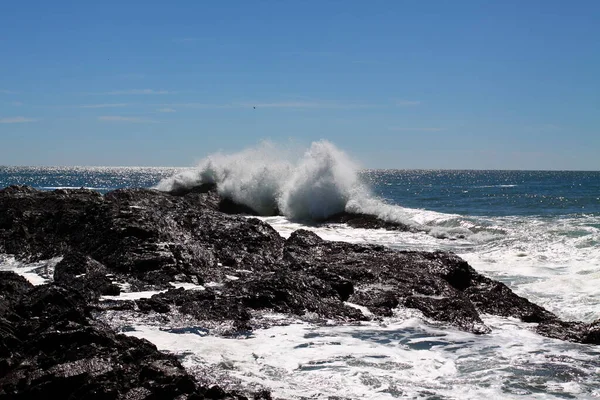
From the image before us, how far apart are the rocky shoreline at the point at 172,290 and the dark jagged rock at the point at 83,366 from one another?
0.5 inches

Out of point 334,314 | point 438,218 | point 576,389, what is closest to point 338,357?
point 334,314

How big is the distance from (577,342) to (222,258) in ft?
22.2

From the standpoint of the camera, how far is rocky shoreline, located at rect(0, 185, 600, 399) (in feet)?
18.0

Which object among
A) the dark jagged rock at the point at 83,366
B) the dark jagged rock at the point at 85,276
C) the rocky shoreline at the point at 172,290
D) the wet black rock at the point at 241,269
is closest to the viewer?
the dark jagged rock at the point at 83,366

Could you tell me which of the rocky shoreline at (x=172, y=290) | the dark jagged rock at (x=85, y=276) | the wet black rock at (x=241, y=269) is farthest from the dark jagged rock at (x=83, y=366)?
the dark jagged rock at (x=85, y=276)

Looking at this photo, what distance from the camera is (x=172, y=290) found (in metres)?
9.49

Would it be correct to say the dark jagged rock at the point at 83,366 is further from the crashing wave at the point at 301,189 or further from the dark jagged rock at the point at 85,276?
the crashing wave at the point at 301,189

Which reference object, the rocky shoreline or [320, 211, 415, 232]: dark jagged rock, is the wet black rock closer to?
the rocky shoreline

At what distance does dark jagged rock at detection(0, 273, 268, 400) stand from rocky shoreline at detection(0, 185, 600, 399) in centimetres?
1

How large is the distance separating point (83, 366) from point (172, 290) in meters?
4.08

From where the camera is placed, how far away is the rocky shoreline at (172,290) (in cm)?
548

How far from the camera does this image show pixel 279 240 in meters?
15.0

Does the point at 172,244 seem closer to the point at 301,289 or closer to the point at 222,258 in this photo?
the point at 222,258

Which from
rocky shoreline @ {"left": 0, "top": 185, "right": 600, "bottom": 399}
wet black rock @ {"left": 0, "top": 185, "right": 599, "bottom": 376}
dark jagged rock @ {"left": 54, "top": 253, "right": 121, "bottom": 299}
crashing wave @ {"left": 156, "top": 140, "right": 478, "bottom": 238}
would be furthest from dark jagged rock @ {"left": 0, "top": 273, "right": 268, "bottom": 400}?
crashing wave @ {"left": 156, "top": 140, "right": 478, "bottom": 238}
